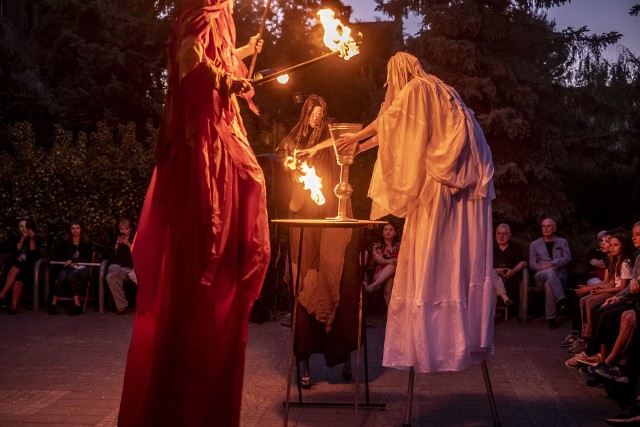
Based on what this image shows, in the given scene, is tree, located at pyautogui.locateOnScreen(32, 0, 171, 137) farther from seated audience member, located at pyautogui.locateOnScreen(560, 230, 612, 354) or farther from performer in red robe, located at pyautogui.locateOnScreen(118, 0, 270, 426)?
performer in red robe, located at pyautogui.locateOnScreen(118, 0, 270, 426)

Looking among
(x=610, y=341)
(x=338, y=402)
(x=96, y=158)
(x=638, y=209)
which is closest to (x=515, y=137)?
(x=638, y=209)

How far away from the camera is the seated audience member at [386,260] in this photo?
10.6 meters

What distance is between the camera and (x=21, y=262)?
1152cm

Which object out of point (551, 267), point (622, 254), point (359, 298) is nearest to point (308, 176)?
point (359, 298)

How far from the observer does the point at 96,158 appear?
42.6 feet

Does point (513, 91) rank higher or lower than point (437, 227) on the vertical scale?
higher

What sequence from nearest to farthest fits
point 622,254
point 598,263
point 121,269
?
point 622,254 → point 598,263 → point 121,269

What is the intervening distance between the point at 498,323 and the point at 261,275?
702 centimetres

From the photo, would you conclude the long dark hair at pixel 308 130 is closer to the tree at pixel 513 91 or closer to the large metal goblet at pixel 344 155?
the large metal goblet at pixel 344 155

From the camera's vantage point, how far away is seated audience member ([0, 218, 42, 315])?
11.3m

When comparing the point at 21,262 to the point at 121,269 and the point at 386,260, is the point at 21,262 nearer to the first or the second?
the point at 121,269

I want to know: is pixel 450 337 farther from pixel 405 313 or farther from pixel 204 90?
pixel 204 90

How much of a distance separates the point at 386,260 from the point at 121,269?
12.8 ft

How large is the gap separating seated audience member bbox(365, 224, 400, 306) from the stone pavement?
1618mm
